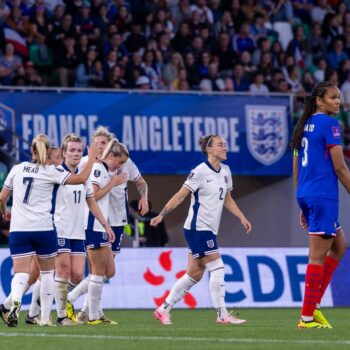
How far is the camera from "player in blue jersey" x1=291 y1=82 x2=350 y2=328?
11008 mm

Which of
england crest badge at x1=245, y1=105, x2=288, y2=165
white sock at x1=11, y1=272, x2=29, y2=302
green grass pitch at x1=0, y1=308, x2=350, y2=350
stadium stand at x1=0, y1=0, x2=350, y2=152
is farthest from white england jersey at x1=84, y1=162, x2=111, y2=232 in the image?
england crest badge at x1=245, y1=105, x2=288, y2=165

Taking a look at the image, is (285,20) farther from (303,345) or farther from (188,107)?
(303,345)

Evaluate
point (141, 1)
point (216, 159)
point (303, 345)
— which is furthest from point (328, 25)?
point (303, 345)

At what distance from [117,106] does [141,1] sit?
3844mm

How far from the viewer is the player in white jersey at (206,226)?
13.5 m

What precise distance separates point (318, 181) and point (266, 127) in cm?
1193

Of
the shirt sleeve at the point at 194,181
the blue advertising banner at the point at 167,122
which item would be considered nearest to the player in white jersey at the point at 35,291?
the shirt sleeve at the point at 194,181

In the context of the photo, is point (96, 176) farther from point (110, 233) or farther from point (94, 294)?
point (94, 294)

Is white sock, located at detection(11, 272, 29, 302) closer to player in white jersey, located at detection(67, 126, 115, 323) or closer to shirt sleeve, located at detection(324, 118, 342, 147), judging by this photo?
player in white jersey, located at detection(67, 126, 115, 323)

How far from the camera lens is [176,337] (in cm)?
1048

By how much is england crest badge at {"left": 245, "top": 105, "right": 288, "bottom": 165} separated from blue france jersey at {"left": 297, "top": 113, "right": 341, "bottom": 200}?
38.4ft

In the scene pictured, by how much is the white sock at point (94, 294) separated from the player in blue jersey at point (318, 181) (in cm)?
313

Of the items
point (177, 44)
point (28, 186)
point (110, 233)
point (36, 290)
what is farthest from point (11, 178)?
point (177, 44)

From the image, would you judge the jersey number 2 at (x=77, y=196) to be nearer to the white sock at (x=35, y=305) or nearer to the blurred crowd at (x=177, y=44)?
the white sock at (x=35, y=305)
